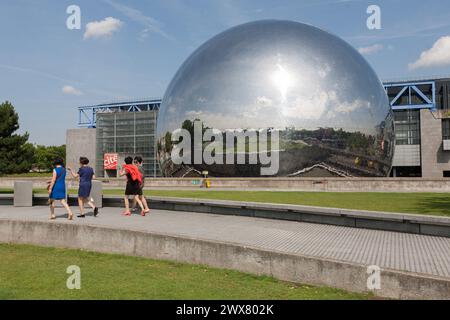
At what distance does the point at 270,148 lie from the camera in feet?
68.9

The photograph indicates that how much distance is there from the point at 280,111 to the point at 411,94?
56491 mm

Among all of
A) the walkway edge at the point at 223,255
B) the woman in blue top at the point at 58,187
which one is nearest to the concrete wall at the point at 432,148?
the woman in blue top at the point at 58,187

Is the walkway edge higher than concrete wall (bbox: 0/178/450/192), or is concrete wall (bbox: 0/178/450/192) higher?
concrete wall (bbox: 0/178/450/192)

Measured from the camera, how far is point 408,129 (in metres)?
53.9

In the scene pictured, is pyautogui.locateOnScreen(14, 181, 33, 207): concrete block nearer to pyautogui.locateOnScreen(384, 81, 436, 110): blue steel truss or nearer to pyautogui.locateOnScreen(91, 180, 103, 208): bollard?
pyautogui.locateOnScreen(91, 180, 103, 208): bollard

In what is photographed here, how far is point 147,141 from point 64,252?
55086mm

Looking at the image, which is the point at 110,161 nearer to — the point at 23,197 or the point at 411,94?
the point at 23,197

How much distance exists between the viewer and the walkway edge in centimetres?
508

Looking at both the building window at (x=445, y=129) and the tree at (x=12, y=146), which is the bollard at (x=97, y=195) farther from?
the building window at (x=445, y=129)

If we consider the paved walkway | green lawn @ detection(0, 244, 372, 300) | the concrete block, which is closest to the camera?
green lawn @ detection(0, 244, 372, 300)

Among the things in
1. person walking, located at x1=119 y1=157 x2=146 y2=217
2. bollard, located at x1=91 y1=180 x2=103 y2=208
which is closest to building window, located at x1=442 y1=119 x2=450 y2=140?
bollard, located at x1=91 y1=180 x2=103 y2=208

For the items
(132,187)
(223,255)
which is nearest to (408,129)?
(132,187)

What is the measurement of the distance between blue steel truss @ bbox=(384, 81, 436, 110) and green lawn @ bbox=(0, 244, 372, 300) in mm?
62396

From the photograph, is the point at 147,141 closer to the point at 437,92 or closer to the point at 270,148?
the point at 270,148
